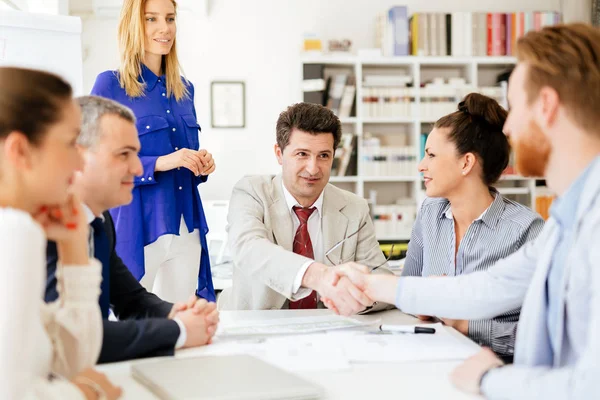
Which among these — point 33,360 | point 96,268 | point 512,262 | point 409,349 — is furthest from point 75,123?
point 512,262

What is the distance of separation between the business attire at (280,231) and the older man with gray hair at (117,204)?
1.68 ft

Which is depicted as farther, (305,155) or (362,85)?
(362,85)

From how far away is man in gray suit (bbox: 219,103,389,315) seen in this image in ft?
7.08

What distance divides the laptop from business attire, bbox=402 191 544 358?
0.72 metres

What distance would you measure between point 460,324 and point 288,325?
45 centimetres

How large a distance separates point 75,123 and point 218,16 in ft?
14.2

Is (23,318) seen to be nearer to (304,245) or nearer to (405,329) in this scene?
(405,329)

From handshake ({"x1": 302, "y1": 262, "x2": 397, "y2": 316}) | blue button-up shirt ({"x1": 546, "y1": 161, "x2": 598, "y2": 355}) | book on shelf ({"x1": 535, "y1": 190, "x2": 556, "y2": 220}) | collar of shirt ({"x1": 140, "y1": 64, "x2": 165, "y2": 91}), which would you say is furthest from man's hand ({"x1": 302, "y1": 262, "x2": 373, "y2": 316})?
book on shelf ({"x1": 535, "y1": 190, "x2": 556, "y2": 220})

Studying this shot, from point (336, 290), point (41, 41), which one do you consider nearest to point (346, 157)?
point (41, 41)

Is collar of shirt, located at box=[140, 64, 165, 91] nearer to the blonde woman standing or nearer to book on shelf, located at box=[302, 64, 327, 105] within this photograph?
the blonde woman standing

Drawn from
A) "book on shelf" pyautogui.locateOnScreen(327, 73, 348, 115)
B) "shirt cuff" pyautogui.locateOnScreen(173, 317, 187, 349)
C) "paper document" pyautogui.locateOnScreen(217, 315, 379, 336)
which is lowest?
"paper document" pyautogui.locateOnScreen(217, 315, 379, 336)

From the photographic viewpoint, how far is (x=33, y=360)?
945 millimetres

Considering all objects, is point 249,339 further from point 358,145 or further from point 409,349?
point 358,145

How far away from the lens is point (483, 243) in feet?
6.38
